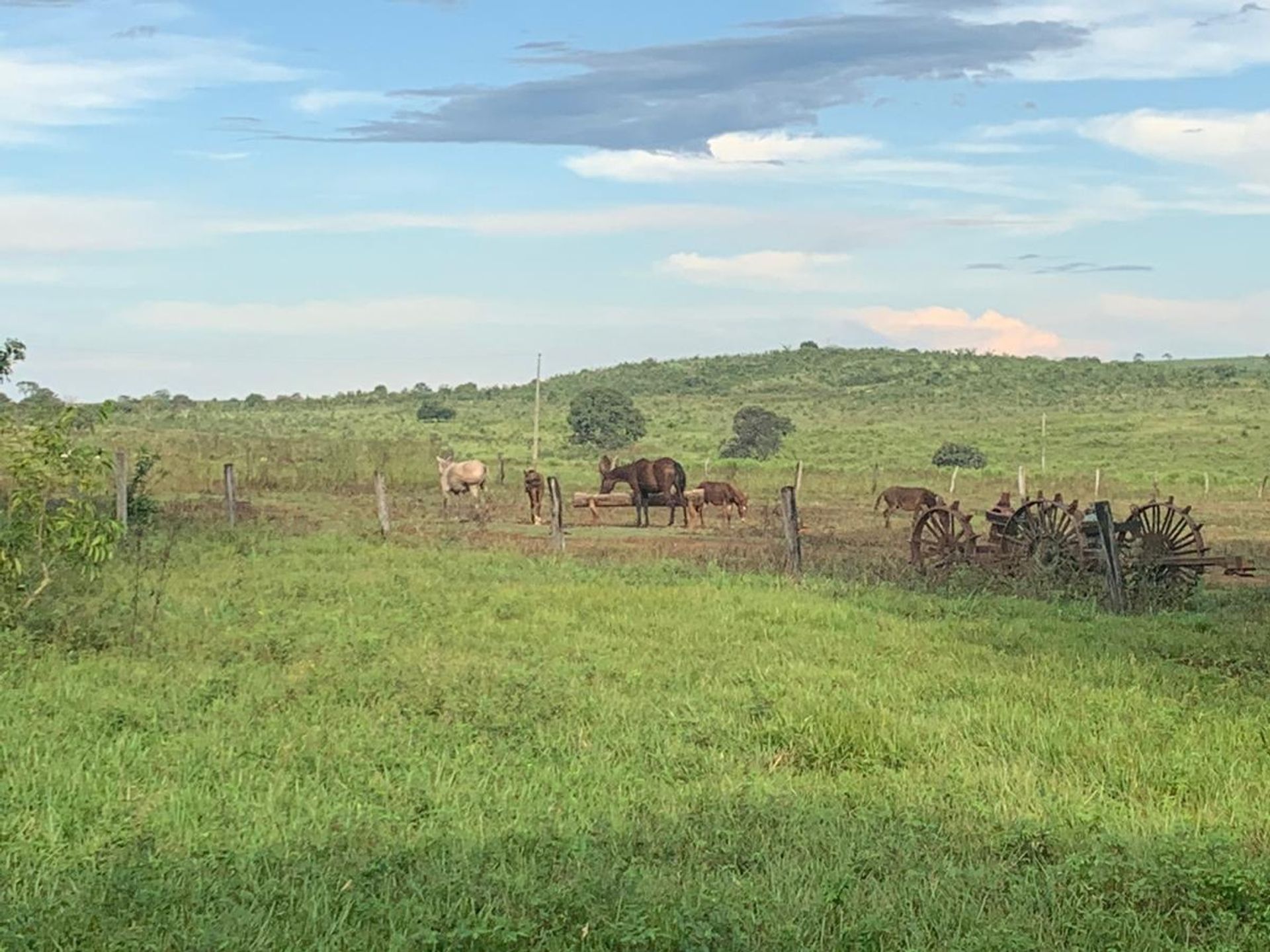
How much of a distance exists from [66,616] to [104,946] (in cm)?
734

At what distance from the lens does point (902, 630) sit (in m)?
13.4

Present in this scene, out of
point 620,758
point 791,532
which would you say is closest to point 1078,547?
point 791,532

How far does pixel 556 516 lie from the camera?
22734 millimetres

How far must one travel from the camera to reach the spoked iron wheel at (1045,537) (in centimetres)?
1791

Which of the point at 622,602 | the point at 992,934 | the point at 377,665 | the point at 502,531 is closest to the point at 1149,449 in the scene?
the point at 502,531

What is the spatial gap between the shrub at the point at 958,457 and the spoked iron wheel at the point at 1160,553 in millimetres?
40256

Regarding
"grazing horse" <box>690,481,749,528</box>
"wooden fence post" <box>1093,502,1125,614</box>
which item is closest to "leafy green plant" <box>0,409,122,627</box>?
"wooden fence post" <box>1093,502,1125,614</box>

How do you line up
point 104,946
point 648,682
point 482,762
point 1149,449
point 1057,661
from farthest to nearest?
point 1149,449, point 1057,661, point 648,682, point 482,762, point 104,946

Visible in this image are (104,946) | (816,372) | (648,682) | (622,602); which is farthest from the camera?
(816,372)

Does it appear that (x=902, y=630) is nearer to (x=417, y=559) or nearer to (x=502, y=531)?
(x=417, y=559)

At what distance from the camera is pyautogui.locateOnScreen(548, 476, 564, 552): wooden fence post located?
22.2m

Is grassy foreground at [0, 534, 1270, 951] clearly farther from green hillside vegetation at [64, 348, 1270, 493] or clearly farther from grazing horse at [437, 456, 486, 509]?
green hillside vegetation at [64, 348, 1270, 493]

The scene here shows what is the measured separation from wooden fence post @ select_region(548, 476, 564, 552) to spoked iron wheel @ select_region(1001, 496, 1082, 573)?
6974 mm

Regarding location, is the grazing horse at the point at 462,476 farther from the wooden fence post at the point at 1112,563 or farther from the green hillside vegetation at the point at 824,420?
the wooden fence post at the point at 1112,563
